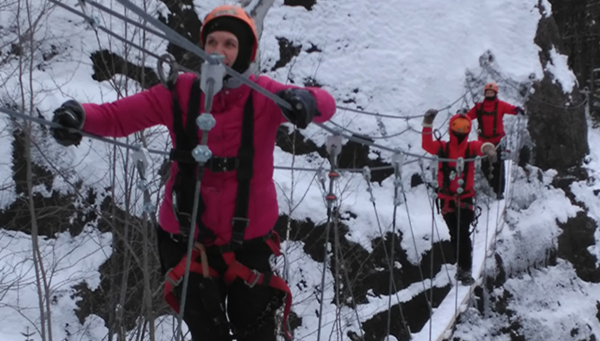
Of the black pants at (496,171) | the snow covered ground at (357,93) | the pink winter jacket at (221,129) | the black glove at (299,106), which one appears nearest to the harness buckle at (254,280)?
the pink winter jacket at (221,129)

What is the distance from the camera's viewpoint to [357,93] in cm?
1037

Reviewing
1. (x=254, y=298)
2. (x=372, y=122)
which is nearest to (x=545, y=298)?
(x=372, y=122)

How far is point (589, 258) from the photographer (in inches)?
355

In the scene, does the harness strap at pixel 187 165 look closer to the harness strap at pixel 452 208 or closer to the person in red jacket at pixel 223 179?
the person in red jacket at pixel 223 179

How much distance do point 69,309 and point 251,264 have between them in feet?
19.8

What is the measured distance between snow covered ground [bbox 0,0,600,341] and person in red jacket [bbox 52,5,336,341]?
16.3 ft

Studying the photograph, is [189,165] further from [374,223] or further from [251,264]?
[374,223]

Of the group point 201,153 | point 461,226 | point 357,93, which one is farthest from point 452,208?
point 357,93

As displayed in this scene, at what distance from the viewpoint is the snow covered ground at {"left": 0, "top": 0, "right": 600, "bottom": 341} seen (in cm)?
725

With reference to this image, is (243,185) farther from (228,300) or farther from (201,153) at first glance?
(228,300)

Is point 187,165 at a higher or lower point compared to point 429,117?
lower

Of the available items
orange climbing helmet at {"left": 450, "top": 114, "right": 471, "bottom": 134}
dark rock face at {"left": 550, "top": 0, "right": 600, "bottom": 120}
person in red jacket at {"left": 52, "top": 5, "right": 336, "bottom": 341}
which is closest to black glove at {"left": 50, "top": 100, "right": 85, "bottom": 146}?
person in red jacket at {"left": 52, "top": 5, "right": 336, "bottom": 341}

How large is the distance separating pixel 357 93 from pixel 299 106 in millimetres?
8969

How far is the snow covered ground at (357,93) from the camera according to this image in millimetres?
7254
